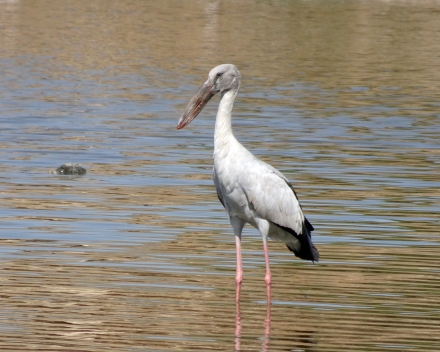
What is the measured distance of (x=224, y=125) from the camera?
883cm

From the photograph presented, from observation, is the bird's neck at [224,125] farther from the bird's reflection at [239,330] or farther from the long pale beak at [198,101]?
the bird's reflection at [239,330]

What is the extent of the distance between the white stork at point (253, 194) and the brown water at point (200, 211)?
0.43 metres

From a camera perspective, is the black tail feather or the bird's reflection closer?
the bird's reflection

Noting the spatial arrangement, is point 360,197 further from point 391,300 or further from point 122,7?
point 122,7

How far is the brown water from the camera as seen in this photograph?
25.5ft

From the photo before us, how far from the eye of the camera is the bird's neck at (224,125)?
872 cm

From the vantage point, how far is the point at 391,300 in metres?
8.50

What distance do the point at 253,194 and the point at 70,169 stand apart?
5867 millimetres

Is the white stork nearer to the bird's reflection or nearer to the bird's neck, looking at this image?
the bird's neck

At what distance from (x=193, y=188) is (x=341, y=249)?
3420 millimetres

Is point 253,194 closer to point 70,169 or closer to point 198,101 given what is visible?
point 198,101

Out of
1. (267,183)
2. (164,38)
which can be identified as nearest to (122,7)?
(164,38)

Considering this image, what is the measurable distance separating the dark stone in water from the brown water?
21 centimetres

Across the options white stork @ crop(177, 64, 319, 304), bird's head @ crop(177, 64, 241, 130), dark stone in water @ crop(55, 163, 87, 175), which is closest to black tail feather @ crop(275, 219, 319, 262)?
white stork @ crop(177, 64, 319, 304)
